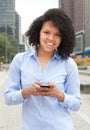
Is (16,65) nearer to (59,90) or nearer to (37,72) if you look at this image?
(37,72)

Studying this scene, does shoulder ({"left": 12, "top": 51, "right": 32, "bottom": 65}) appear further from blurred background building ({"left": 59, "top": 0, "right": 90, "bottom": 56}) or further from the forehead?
blurred background building ({"left": 59, "top": 0, "right": 90, "bottom": 56})

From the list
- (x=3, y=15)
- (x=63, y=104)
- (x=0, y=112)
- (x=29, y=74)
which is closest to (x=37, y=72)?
(x=29, y=74)

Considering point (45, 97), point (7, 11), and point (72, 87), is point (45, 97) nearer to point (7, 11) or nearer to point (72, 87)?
point (72, 87)

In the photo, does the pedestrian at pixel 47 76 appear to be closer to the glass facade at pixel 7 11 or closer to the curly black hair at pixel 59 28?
the curly black hair at pixel 59 28

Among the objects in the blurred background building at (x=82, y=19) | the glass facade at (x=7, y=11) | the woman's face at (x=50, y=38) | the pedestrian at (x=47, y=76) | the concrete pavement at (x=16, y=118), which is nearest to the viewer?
the pedestrian at (x=47, y=76)

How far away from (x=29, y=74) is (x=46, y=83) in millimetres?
261

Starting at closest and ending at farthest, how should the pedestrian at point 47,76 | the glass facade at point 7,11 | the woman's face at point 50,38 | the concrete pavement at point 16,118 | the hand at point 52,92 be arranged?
the hand at point 52,92 → the pedestrian at point 47,76 → the woman's face at point 50,38 → the concrete pavement at point 16,118 → the glass facade at point 7,11

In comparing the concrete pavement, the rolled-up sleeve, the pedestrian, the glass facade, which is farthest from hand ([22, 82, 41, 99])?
the glass facade

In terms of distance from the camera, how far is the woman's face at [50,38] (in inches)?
130

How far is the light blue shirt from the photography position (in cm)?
320

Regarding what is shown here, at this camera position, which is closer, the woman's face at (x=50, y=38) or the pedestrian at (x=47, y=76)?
the pedestrian at (x=47, y=76)

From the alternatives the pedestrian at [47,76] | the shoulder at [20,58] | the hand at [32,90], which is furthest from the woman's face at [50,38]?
the hand at [32,90]

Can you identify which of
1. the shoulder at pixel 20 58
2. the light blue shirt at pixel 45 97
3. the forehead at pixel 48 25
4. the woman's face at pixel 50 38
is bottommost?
the light blue shirt at pixel 45 97

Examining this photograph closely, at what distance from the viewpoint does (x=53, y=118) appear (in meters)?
3.21
